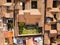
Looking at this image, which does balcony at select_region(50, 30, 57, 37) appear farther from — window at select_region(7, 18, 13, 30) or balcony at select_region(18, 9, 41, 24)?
window at select_region(7, 18, 13, 30)

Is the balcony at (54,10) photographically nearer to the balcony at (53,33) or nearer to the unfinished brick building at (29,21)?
the unfinished brick building at (29,21)

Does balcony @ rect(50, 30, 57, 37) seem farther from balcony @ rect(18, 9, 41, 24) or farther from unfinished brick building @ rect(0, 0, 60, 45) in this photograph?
balcony @ rect(18, 9, 41, 24)

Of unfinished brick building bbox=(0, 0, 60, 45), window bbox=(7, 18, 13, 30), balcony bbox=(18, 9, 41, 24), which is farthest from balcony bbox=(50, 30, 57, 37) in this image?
window bbox=(7, 18, 13, 30)

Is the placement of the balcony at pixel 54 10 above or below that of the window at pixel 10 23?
above

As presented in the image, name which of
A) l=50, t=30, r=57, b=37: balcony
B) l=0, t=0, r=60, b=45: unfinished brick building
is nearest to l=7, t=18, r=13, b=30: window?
l=0, t=0, r=60, b=45: unfinished brick building

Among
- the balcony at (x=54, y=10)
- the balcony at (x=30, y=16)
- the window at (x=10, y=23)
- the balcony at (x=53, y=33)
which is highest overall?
the balcony at (x=54, y=10)

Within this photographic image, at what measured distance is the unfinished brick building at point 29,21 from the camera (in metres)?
1.35

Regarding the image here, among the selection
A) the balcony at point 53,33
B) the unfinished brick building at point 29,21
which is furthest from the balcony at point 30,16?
the balcony at point 53,33

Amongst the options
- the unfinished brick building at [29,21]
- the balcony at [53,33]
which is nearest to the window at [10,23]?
the unfinished brick building at [29,21]

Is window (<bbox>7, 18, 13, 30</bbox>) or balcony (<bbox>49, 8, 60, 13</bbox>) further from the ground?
balcony (<bbox>49, 8, 60, 13</bbox>)

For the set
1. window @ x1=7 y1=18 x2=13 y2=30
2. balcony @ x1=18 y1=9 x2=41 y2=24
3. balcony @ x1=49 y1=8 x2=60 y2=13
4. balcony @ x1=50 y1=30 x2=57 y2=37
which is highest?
balcony @ x1=49 y1=8 x2=60 y2=13

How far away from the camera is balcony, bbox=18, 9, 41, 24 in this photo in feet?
4.43

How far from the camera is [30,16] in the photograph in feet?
4.47

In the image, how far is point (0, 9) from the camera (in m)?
1.35
